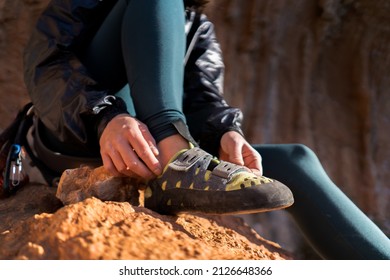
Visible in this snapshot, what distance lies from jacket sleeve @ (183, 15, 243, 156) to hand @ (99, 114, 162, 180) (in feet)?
0.81

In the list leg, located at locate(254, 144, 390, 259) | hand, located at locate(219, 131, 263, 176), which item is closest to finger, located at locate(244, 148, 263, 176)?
hand, located at locate(219, 131, 263, 176)

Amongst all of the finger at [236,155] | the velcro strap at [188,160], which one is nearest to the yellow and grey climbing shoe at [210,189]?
the velcro strap at [188,160]

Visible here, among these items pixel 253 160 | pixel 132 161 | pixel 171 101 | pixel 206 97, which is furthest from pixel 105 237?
pixel 206 97

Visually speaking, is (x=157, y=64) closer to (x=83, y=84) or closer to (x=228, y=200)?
(x=83, y=84)

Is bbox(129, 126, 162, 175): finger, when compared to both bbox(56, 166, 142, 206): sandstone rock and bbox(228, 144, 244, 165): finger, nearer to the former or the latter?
bbox(56, 166, 142, 206): sandstone rock

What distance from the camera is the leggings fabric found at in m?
0.90

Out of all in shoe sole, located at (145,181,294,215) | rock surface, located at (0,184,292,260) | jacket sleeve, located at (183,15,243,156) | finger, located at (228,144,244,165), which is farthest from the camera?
jacket sleeve, located at (183,15,243,156)

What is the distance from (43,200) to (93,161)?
0.16m

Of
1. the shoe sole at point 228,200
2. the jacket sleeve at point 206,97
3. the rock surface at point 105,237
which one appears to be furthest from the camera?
the jacket sleeve at point 206,97

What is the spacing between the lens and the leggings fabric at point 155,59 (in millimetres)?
903

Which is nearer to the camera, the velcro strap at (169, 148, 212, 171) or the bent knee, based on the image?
the velcro strap at (169, 148, 212, 171)

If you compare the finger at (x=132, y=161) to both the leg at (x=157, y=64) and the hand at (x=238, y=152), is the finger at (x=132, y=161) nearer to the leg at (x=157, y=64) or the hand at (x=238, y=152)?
the leg at (x=157, y=64)

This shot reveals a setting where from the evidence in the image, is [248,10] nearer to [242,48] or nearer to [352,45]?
[242,48]

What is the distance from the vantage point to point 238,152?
3.31ft
